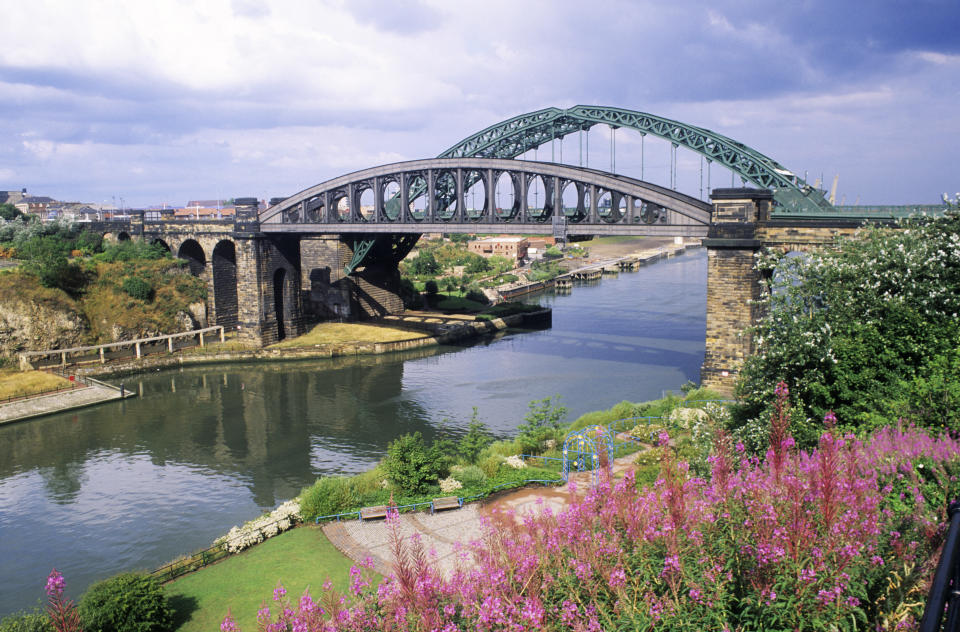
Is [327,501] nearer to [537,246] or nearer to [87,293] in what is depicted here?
[87,293]

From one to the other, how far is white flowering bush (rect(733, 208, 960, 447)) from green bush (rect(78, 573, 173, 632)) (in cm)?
1137

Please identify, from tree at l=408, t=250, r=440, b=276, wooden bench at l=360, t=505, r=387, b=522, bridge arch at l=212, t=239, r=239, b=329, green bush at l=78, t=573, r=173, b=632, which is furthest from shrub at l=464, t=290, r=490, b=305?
green bush at l=78, t=573, r=173, b=632

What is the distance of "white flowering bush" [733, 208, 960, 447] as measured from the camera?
12.8 m

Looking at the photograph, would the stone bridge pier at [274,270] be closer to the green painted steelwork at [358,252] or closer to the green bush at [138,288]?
the green painted steelwork at [358,252]

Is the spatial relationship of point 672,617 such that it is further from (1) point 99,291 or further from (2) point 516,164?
(1) point 99,291

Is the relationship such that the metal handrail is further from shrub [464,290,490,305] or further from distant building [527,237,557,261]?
distant building [527,237,557,261]

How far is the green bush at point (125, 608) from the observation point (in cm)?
1220

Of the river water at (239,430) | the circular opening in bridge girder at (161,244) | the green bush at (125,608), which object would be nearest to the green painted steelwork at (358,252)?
the river water at (239,430)

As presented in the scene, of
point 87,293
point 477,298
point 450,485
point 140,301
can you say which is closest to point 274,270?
point 140,301

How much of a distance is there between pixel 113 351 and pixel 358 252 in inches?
650

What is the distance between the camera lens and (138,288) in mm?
44000

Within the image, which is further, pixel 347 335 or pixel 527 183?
pixel 347 335

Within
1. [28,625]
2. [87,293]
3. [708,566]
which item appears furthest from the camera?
[87,293]

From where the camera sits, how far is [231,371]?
1567 inches
